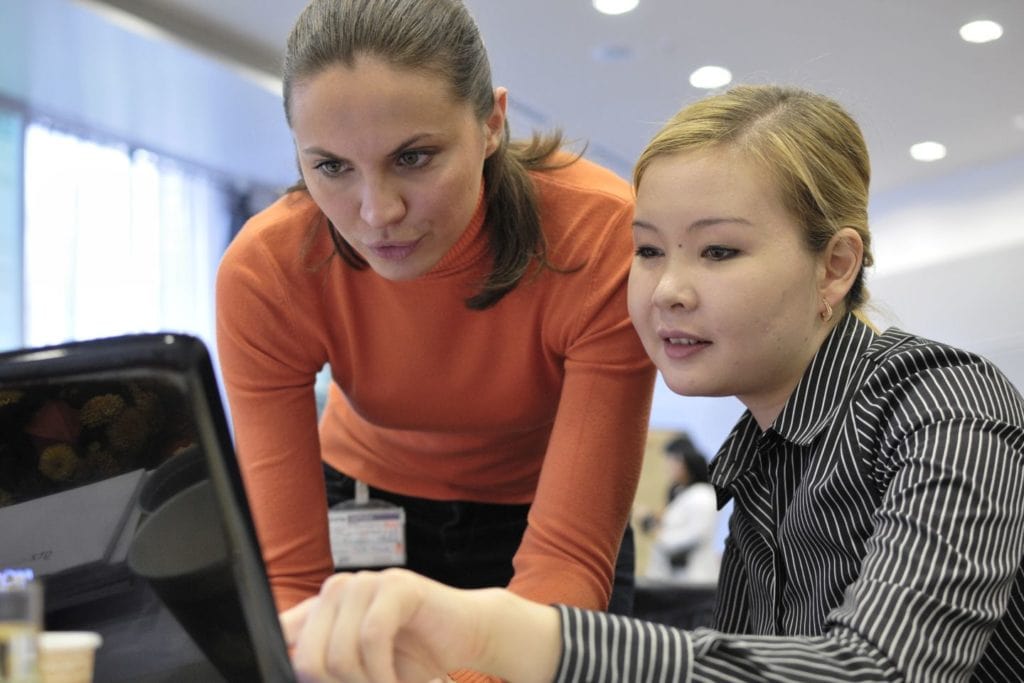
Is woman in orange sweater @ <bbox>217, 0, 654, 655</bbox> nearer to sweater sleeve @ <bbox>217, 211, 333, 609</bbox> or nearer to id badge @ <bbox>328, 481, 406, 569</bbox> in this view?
sweater sleeve @ <bbox>217, 211, 333, 609</bbox>

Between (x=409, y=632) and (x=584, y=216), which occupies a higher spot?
(x=584, y=216)

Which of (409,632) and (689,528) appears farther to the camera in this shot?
(689,528)

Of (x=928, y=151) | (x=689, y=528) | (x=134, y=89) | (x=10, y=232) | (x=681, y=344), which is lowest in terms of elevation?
(x=689, y=528)

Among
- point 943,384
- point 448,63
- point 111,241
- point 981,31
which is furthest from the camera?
point 111,241

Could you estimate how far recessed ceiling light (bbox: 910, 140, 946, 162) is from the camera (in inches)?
247

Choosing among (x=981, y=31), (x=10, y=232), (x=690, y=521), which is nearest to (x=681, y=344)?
(x=981, y=31)

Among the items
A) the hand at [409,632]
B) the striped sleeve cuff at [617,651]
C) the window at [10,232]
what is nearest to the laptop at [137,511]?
the hand at [409,632]

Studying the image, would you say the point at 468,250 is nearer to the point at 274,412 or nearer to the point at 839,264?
the point at 274,412

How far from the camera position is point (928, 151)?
252 inches

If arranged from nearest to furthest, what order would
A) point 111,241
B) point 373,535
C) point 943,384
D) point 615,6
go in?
1. point 943,384
2. point 373,535
3. point 615,6
4. point 111,241

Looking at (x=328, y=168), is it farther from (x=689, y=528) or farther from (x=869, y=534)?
(x=689, y=528)

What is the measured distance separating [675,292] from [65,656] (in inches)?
23.7

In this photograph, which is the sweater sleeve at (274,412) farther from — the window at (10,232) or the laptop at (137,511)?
the window at (10,232)

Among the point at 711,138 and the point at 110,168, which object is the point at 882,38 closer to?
the point at 110,168
